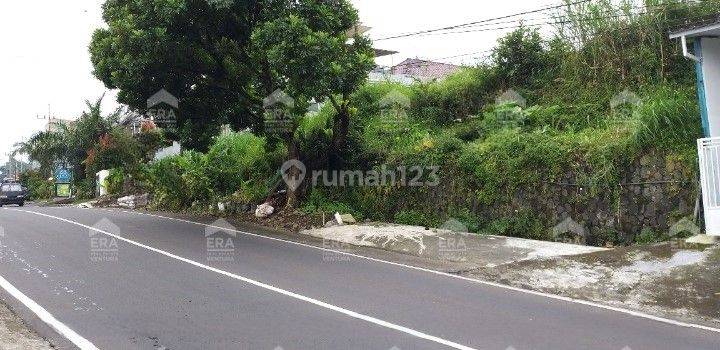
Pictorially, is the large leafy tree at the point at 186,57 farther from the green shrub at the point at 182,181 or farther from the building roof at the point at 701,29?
the building roof at the point at 701,29

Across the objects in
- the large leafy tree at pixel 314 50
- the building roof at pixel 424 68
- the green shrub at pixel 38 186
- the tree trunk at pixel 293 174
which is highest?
the building roof at pixel 424 68

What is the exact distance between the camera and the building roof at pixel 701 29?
10.5 metres

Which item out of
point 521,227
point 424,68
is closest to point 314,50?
point 521,227

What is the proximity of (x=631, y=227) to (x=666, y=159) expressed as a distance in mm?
1449

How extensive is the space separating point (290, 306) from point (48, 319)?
9.38ft

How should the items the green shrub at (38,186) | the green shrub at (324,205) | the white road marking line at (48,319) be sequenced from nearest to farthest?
the white road marking line at (48,319) < the green shrub at (324,205) < the green shrub at (38,186)

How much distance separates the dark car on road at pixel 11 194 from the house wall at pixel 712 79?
3608 cm

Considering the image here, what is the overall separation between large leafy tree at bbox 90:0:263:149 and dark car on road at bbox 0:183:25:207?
2204cm

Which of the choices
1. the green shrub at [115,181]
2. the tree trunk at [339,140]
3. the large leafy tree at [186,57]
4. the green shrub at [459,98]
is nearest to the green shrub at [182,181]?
the large leafy tree at [186,57]

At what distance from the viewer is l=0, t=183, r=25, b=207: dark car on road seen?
1382 inches

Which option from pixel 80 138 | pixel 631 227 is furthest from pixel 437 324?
pixel 80 138

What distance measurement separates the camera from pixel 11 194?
35250 millimetres

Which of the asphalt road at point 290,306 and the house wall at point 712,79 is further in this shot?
the house wall at point 712,79

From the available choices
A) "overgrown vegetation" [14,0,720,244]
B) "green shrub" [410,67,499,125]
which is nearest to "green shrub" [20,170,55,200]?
"overgrown vegetation" [14,0,720,244]
